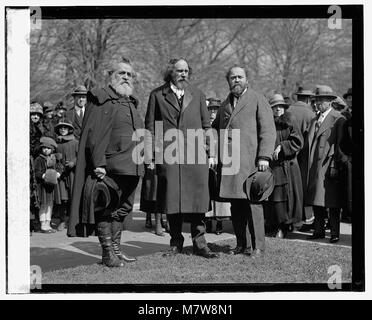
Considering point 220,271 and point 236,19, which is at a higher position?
point 236,19

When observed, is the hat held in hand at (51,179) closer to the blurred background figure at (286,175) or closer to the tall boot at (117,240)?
the tall boot at (117,240)

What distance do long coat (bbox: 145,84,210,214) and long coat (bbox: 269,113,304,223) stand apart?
1.48 metres

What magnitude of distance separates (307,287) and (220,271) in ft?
A: 2.89

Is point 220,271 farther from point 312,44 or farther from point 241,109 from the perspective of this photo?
point 312,44

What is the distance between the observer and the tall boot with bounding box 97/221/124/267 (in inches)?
273

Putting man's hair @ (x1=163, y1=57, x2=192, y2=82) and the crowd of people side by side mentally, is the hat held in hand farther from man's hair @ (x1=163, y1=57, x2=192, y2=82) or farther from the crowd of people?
man's hair @ (x1=163, y1=57, x2=192, y2=82)

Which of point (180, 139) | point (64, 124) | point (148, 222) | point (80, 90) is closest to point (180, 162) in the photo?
point (180, 139)

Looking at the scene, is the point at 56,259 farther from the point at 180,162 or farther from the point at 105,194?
the point at 180,162

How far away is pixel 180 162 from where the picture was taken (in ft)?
23.5

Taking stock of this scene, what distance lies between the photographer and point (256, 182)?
7.21 m

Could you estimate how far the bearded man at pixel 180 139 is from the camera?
7.14 m

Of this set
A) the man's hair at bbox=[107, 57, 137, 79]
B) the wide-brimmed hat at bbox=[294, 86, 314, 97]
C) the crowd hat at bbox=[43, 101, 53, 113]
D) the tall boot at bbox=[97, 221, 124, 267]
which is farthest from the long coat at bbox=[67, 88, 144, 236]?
the wide-brimmed hat at bbox=[294, 86, 314, 97]

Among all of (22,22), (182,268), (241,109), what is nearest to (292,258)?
(182,268)

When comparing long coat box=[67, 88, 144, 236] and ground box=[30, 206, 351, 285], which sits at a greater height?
long coat box=[67, 88, 144, 236]
